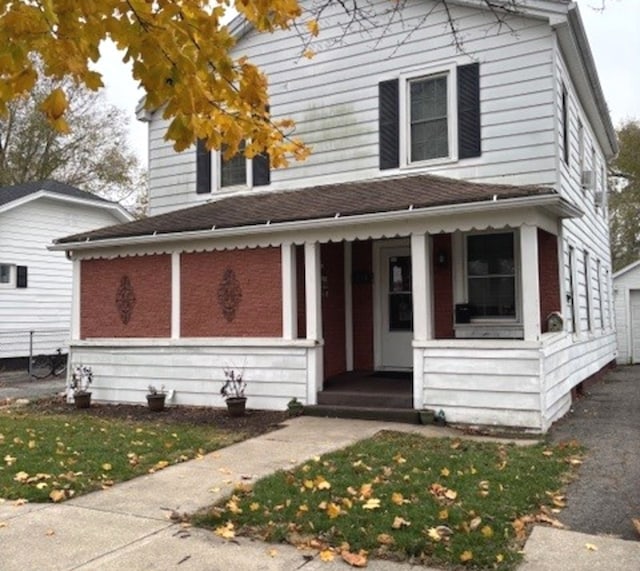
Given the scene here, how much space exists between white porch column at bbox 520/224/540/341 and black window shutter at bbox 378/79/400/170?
310 centimetres

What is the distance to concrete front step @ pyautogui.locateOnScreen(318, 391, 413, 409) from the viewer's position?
8391 mm

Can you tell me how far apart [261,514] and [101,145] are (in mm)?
29784

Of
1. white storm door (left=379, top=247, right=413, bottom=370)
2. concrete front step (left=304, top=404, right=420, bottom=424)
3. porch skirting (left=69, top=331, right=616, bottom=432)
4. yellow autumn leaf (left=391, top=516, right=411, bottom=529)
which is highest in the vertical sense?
white storm door (left=379, top=247, right=413, bottom=370)

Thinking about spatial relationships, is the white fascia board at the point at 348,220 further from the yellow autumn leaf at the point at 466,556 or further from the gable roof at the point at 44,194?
the gable roof at the point at 44,194

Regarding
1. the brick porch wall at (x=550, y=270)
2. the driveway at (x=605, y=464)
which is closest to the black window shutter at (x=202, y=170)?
the brick porch wall at (x=550, y=270)

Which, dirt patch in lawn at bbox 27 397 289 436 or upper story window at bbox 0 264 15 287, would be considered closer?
dirt patch in lawn at bbox 27 397 289 436

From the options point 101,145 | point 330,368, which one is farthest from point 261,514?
point 101,145

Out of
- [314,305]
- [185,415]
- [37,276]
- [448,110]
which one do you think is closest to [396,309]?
[314,305]

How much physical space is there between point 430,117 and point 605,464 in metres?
6.11

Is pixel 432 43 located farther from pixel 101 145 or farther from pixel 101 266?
pixel 101 145

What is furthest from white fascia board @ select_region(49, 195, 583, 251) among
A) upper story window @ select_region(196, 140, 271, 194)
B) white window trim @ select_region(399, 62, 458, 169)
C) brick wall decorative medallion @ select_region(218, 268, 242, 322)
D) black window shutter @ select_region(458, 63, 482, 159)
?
upper story window @ select_region(196, 140, 271, 194)

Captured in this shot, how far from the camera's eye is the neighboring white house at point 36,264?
16.7 m

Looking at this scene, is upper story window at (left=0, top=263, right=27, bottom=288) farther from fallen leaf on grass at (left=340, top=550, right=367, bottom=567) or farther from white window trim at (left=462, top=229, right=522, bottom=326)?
fallen leaf on grass at (left=340, top=550, right=367, bottom=567)

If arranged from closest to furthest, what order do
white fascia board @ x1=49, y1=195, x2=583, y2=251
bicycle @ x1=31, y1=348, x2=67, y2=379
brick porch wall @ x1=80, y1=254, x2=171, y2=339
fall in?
white fascia board @ x1=49, y1=195, x2=583, y2=251 < brick porch wall @ x1=80, y1=254, x2=171, y2=339 < bicycle @ x1=31, y1=348, x2=67, y2=379
